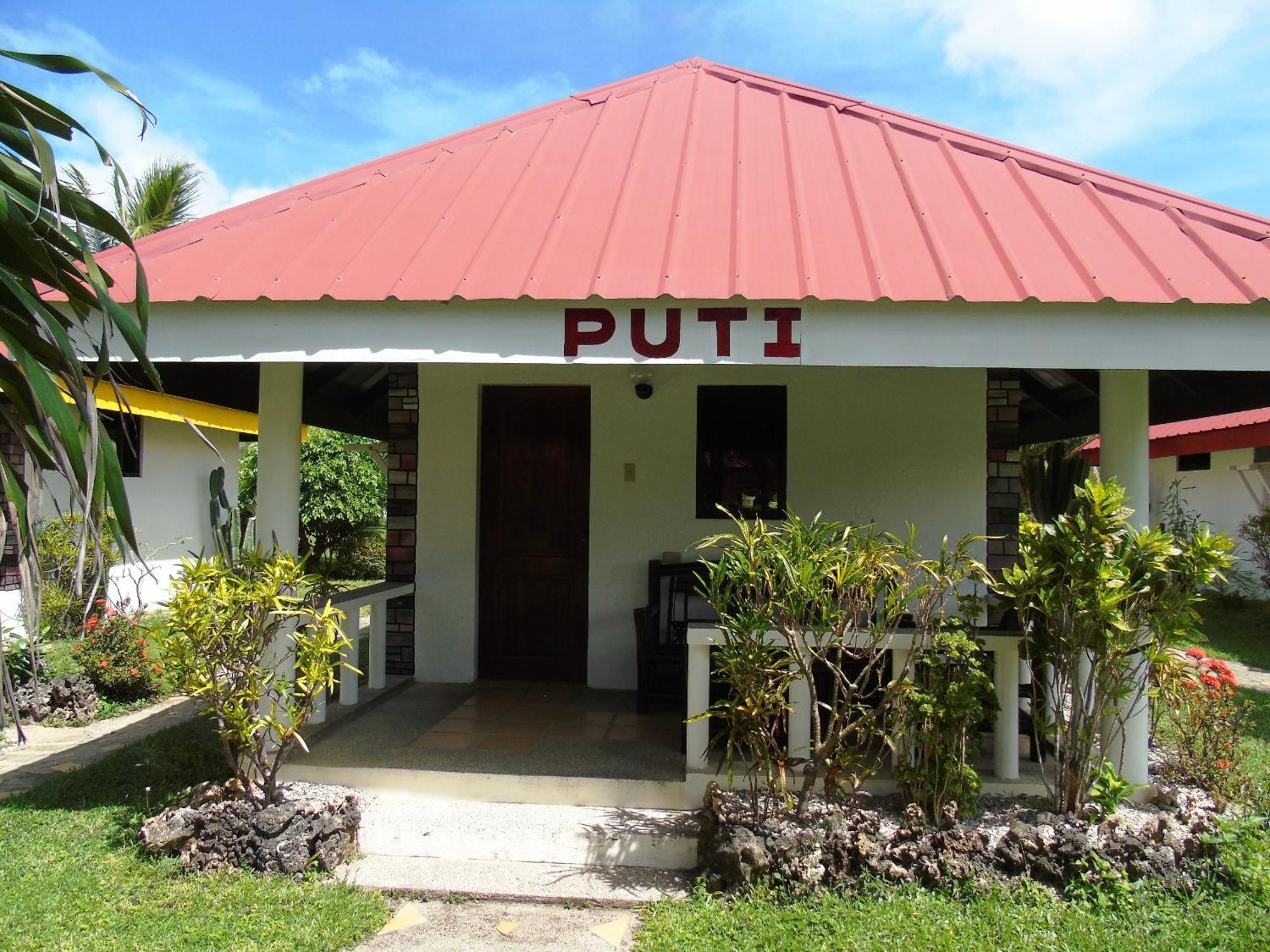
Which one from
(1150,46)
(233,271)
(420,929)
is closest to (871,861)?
(420,929)

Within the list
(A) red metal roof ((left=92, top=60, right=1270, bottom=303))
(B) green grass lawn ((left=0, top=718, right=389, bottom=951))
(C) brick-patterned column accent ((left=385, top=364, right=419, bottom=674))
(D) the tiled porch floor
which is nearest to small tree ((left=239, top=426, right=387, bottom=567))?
(C) brick-patterned column accent ((left=385, top=364, right=419, bottom=674))

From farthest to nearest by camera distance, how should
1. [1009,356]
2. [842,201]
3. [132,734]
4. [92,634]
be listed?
1. [92,634]
2. [132,734]
3. [842,201]
4. [1009,356]

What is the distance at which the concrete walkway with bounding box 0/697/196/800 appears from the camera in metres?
5.64

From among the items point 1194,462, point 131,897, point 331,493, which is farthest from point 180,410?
point 1194,462

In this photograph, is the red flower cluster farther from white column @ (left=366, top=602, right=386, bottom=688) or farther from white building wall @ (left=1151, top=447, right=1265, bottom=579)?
white building wall @ (left=1151, top=447, right=1265, bottom=579)

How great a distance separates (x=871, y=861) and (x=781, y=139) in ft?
14.9

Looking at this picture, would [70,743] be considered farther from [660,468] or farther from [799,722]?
[799,722]

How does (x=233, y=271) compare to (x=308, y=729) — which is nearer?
(x=233, y=271)

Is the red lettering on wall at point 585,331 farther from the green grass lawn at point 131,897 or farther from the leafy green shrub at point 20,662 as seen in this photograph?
the leafy green shrub at point 20,662

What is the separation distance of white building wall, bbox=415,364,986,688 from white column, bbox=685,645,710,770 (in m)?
2.40

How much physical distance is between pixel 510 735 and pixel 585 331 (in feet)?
9.43

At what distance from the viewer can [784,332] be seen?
4.04 meters

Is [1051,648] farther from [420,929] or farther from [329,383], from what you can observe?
[329,383]

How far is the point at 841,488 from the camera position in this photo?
701cm
